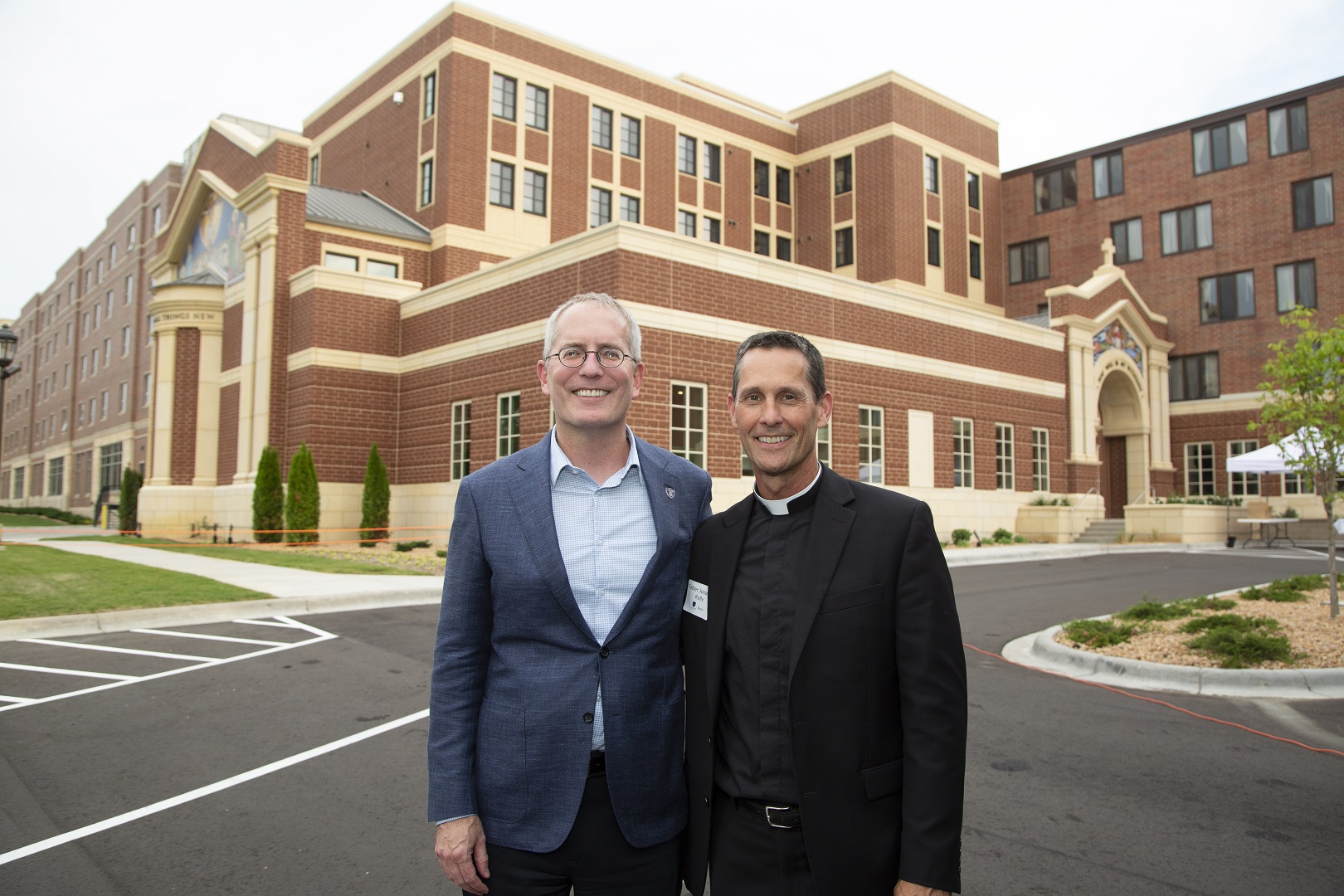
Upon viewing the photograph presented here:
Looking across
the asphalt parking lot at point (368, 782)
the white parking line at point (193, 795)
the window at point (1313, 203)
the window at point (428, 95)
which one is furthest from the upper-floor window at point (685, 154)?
the white parking line at point (193, 795)

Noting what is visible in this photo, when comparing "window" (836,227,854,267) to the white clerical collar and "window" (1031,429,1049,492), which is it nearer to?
"window" (1031,429,1049,492)

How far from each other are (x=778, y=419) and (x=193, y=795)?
4.18 metres

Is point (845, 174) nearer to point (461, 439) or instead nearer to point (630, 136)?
point (630, 136)

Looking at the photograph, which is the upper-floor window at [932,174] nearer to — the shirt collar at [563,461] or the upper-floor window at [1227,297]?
the upper-floor window at [1227,297]

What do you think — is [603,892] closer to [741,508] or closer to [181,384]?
[741,508]

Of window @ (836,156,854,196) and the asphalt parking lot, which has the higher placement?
window @ (836,156,854,196)

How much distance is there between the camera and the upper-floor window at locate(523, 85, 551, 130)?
29266 mm

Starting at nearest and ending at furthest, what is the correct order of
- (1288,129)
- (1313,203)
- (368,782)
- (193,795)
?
(193,795), (368,782), (1313,203), (1288,129)

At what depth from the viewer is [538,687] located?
2330mm

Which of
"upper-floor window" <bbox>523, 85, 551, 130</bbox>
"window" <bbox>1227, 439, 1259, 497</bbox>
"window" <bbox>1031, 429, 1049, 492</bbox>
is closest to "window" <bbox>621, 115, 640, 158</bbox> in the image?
"upper-floor window" <bbox>523, 85, 551, 130</bbox>

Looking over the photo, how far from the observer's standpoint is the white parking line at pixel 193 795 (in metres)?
4.07

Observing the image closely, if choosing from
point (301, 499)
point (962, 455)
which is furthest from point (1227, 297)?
point (301, 499)

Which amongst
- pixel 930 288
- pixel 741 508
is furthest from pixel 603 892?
pixel 930 288

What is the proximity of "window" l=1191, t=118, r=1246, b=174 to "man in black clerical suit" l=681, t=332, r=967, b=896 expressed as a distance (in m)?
41.6
